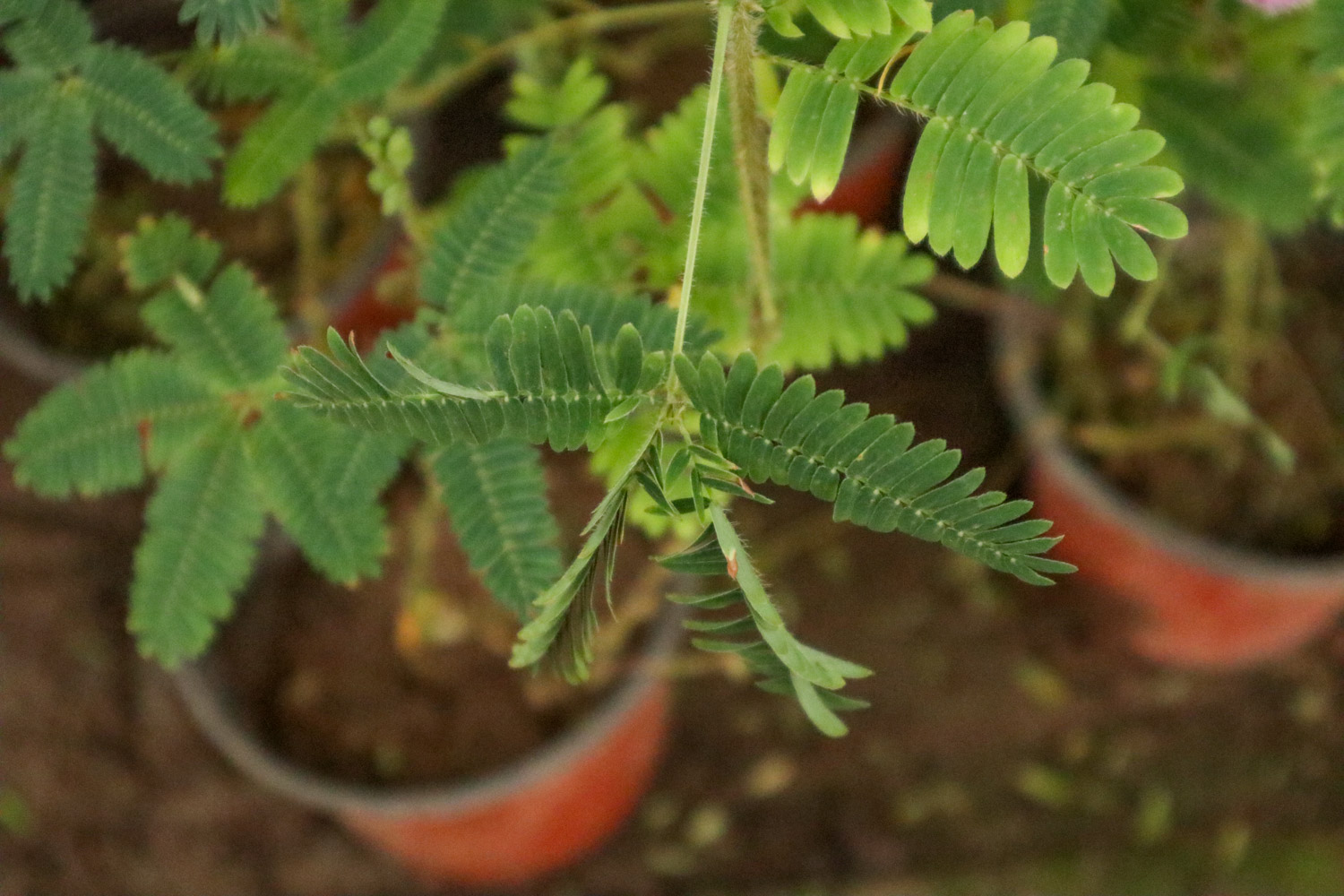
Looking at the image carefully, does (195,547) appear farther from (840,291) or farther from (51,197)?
(840,291)

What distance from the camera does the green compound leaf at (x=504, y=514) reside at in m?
0.68

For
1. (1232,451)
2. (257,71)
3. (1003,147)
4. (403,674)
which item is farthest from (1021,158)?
(403,674)

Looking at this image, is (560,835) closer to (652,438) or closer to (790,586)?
(790,586)

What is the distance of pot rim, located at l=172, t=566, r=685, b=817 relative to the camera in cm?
118

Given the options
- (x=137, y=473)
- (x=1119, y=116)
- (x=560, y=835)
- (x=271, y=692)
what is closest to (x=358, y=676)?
(x=271, y=692)

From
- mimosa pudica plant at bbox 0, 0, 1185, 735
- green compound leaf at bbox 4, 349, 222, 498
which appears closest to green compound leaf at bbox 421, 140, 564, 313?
mimosa pudica plant at bbox 0, 0, 1185, 735

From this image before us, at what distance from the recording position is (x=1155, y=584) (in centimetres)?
137

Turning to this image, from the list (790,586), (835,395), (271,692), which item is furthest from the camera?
(790,586)

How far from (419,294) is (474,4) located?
0.30 m

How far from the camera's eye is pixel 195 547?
31.1 inches

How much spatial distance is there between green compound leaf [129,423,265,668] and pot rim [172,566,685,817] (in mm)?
430

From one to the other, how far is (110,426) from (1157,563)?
1.12 metres

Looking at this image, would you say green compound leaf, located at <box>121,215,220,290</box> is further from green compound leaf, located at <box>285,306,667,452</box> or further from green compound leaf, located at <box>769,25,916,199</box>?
green compound leaf, located at <box>769,25,916,199</box>

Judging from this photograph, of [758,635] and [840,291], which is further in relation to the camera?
[840,291]
